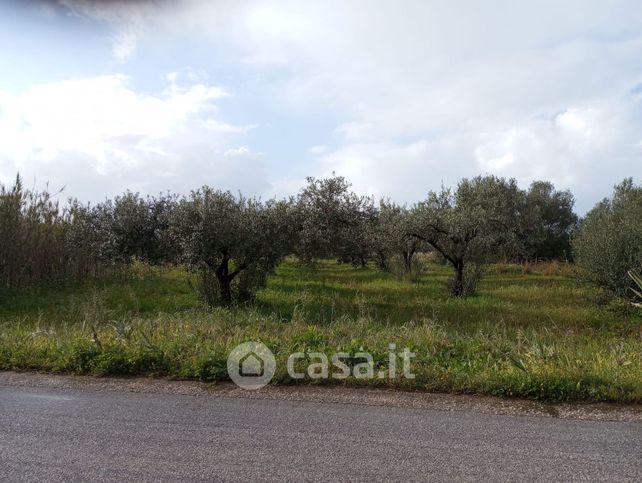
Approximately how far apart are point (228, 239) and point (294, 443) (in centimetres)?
1034

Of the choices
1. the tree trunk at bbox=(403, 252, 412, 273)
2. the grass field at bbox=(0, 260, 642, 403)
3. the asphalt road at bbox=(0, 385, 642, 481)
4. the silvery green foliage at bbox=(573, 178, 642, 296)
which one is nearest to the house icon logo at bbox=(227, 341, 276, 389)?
the grass field at bbox=(0, 260, 642, 403)

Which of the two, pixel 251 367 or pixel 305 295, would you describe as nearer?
pixel 251 367

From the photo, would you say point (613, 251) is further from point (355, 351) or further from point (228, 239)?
point (355, 351)

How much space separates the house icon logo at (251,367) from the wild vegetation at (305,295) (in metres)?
0.13

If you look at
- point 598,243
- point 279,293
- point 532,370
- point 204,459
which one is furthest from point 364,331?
point 598,243

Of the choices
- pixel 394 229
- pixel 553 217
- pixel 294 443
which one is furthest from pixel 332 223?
pixel 553 217

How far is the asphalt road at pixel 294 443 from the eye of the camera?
3.30 m

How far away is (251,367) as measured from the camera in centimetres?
565

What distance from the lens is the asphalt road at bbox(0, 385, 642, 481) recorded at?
130 inches

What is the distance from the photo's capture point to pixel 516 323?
12.8 m

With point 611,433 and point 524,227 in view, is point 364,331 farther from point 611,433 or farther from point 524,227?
point 524,227

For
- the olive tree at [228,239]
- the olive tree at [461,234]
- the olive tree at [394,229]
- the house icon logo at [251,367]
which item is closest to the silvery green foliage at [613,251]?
the olive tree at [461,234]

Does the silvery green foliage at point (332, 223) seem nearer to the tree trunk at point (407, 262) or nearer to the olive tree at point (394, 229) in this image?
the olive tree at point (394, 229)

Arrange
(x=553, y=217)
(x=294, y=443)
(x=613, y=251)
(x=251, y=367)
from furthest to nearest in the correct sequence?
(x=553, y=217) < (x=613, y=251) < (x=251, y=367) < (x=294, y=443)
